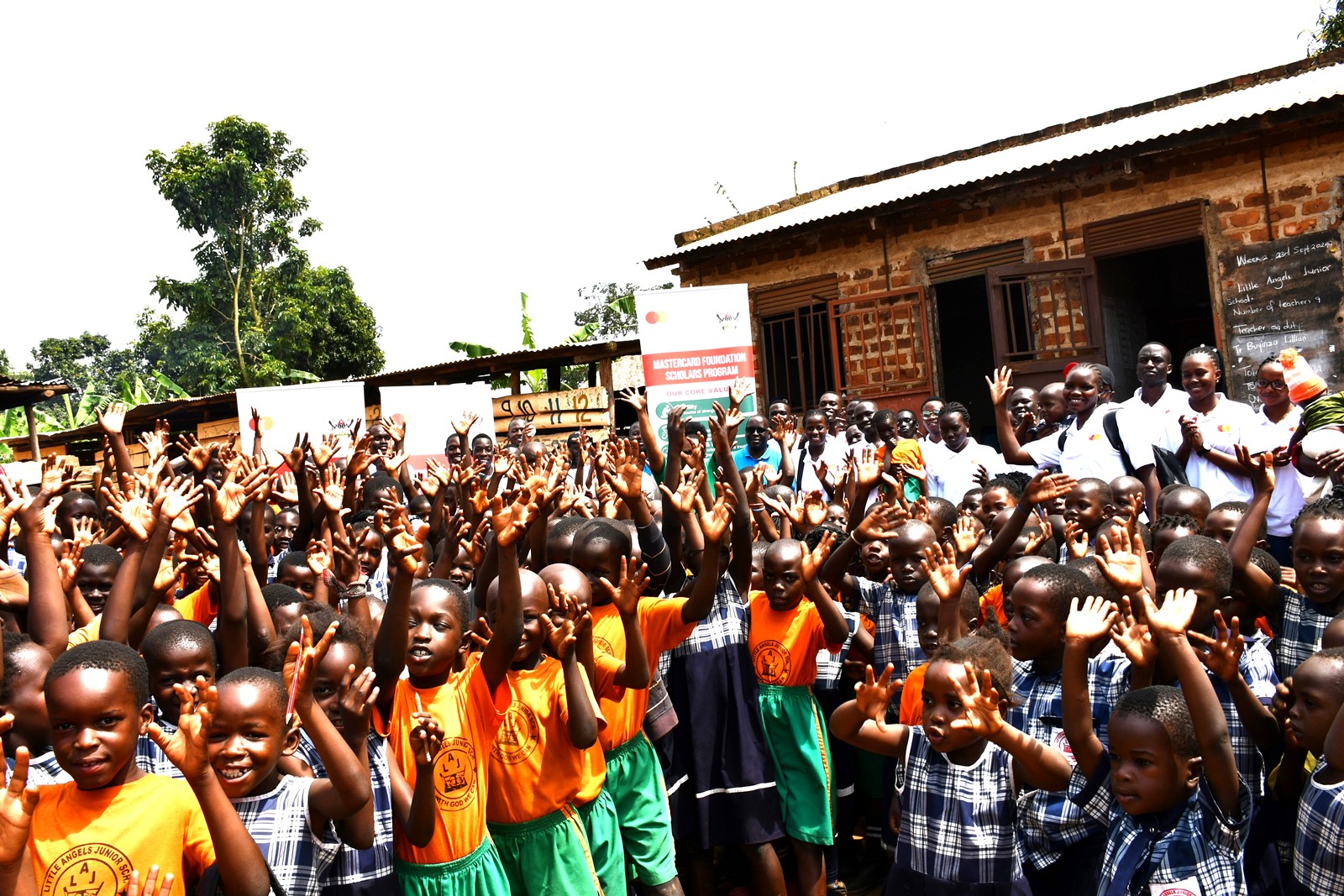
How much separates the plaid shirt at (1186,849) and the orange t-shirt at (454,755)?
1.51 m

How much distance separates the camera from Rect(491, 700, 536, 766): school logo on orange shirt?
3.09 m

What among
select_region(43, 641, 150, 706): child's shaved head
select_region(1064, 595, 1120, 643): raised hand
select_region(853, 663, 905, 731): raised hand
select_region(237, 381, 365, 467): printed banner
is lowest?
select_region(853, 663, 905, 731): raised hand

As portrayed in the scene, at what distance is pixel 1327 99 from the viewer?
8211 mm

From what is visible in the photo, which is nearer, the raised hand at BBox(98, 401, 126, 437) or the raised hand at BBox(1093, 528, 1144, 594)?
the raised hand at BBox(1093, 528, 1144, 594)

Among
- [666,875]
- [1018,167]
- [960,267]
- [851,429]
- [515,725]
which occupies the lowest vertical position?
[666,875]

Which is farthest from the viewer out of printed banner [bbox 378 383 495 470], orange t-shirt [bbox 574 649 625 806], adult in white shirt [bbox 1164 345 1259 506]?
printed banner [bbox 378 383 495 470]

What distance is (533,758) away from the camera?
3.10 m

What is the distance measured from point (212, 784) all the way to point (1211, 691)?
6.77ft

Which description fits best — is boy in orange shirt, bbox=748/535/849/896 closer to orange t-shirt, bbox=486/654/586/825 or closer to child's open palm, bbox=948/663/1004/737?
orange t-shirt, bbox=486/654/586/825

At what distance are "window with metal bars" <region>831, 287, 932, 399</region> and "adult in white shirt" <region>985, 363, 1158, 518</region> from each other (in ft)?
14.7

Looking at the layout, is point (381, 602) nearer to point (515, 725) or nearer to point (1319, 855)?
point (515, 725)

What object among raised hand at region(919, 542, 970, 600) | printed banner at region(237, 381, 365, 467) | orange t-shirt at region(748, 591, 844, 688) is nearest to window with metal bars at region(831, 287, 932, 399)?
printed banner at region(237, 381, 365, 467)

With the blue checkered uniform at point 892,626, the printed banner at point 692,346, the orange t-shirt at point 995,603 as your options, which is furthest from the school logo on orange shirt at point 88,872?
the printed banner at point 692,346

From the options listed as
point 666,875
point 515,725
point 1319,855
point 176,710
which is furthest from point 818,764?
point 176,710
